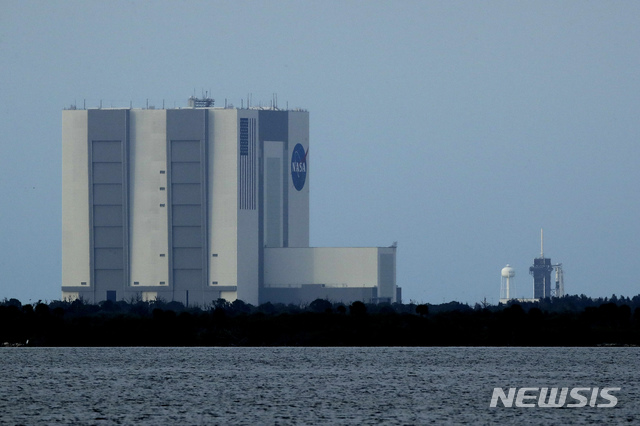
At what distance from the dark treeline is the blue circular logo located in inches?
1240

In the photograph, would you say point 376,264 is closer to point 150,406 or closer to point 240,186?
point 240,186

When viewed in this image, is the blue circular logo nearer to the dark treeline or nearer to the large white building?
the large white building

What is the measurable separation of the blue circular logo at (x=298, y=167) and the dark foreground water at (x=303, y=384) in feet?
117

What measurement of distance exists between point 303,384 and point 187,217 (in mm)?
64240

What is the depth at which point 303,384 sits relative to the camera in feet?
263

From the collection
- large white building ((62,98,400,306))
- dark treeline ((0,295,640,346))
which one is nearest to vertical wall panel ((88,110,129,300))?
large white building ((62,98,400,306))

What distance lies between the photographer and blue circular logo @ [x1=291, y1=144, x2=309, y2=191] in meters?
152

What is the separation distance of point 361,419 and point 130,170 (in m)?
86.9

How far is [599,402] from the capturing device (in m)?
68.3

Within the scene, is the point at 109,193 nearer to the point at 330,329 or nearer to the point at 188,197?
the point at 188,197

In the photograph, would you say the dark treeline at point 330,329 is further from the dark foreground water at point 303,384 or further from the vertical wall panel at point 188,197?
the vertical wall panel at point 188,197

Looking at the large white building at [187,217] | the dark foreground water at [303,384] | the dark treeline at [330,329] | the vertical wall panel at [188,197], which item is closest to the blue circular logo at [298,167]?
the large white building at [187,217]

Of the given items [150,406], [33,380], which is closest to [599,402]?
[150,406]

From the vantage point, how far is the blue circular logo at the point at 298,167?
152 meters
